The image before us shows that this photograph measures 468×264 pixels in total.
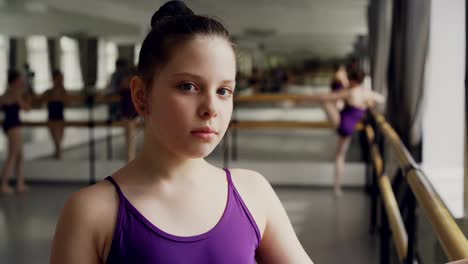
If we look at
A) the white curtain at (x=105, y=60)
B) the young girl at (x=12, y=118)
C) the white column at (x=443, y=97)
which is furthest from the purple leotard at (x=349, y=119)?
the white curtain at (x=105, y=60)

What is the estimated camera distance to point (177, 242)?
3.04 ft

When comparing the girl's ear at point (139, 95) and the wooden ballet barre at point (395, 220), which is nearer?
the girl's ear at point (139, 95)

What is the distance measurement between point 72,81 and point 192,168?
8510 mm

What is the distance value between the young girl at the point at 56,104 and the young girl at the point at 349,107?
3.57 metres

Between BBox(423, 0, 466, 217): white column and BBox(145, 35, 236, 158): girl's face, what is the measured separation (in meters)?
3.98

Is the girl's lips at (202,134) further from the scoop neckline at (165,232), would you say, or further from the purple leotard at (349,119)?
the purple leotard at (349,119)

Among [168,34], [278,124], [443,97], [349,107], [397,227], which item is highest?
[168,34]

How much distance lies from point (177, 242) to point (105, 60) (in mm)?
9302

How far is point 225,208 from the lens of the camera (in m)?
1.00

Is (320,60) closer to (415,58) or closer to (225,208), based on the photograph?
(415,58)

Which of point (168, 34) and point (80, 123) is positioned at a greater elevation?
point (168, 34)

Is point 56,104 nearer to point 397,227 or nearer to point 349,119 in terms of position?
point 349,119

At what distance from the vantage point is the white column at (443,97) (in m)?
4.84

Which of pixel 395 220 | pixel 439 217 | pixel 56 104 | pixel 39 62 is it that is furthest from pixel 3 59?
pixel 439 217
